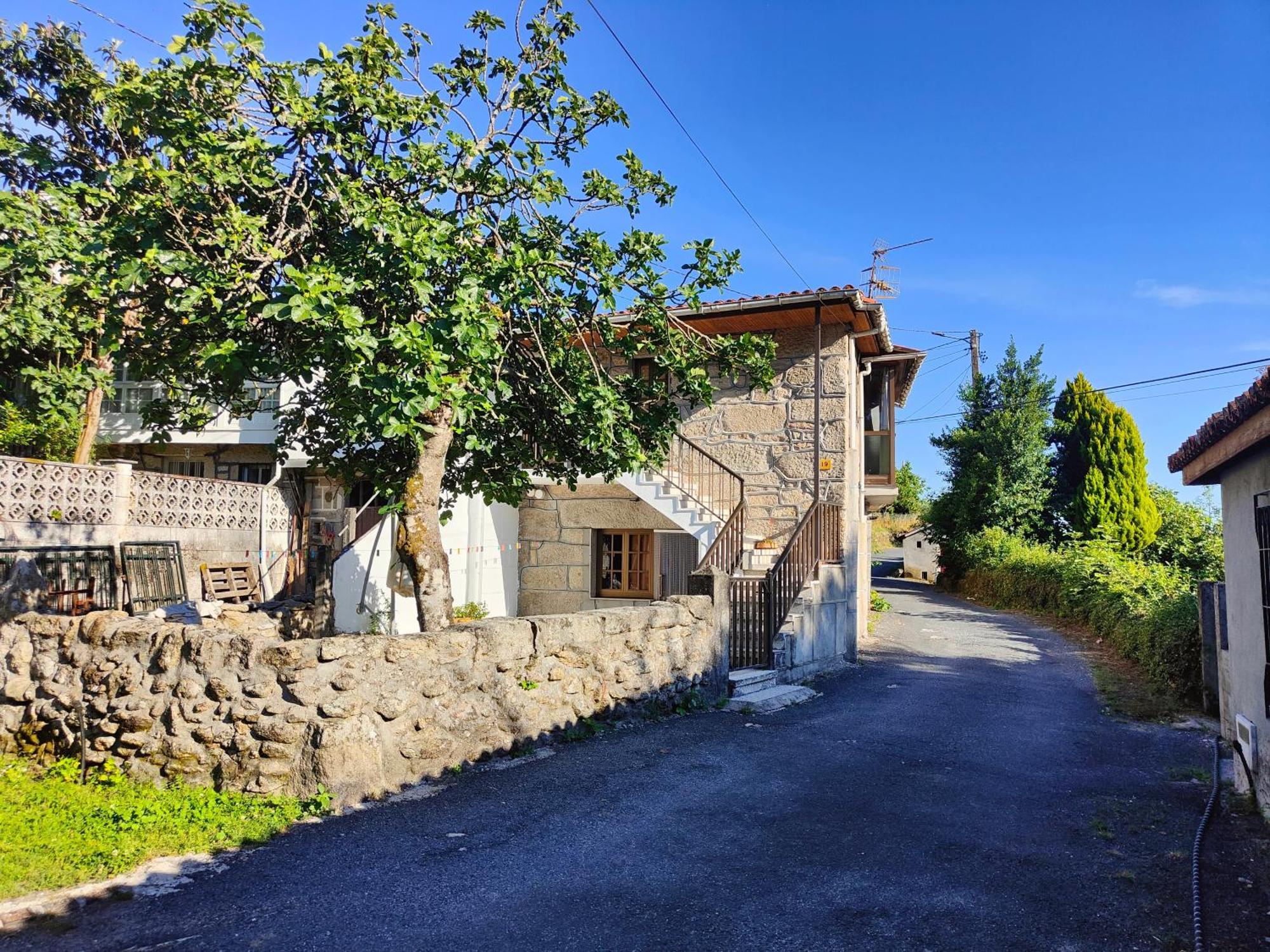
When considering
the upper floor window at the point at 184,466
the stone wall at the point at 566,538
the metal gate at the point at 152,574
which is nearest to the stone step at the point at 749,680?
the stone wall at the point at 566,538

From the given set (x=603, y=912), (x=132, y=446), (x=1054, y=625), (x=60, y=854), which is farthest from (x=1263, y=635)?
(x=132, y=446)

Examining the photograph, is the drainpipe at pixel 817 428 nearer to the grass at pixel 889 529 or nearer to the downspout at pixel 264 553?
the downspout at pixel 264 553

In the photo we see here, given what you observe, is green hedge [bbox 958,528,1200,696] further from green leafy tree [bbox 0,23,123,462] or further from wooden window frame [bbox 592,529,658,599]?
green leafy tree [bbox 0,23,123,462]

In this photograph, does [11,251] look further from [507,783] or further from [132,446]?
[132,446]

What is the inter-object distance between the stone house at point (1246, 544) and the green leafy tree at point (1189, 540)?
35.3ft

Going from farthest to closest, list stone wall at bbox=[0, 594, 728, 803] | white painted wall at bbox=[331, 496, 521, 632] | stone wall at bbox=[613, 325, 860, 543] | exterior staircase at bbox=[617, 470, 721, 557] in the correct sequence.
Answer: stone wall at bbox=[613, 325, 860, 543] < white painted wall at bbox=[331, 496, 521, 632] < exterior staircase at bbox=[617, 470, 721, 557] < stone wall at bbox=[0, 594, 728, 803]

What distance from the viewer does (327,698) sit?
4.98 metres

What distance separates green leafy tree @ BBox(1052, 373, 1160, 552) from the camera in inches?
909

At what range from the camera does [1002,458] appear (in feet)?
79.2

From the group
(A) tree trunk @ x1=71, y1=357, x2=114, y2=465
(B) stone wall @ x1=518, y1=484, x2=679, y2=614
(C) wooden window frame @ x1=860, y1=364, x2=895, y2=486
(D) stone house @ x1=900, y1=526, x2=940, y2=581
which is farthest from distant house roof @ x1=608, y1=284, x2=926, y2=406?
(D) stone house @ x1=900, y1=526, x2=940, y2=581

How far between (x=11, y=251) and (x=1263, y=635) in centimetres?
822

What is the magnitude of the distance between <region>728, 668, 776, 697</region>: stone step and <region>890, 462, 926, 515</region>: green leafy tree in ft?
124

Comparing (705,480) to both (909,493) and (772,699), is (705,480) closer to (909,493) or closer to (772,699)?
(772,699)

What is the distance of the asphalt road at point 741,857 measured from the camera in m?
3.42
